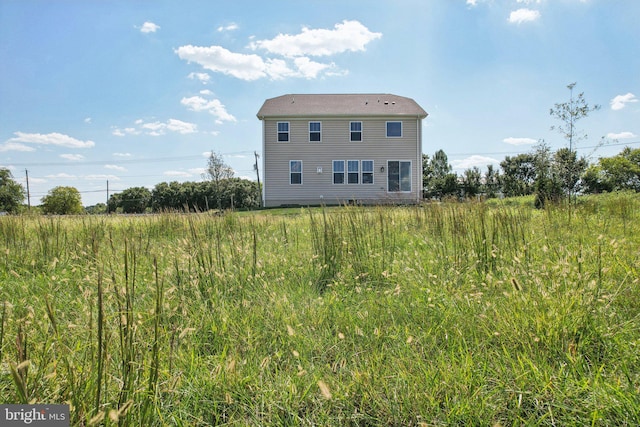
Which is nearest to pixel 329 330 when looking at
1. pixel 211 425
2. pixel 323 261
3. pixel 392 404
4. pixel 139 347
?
pixel 392 404

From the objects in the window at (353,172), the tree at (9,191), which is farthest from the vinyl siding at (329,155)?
the tree at (9,191)

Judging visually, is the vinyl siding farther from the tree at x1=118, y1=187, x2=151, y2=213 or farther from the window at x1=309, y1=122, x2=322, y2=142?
the tree at x1=118, y1=187, x2=151, y2=213

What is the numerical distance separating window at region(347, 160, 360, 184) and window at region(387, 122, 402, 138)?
8.21ft

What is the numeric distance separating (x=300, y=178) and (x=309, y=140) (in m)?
2.25

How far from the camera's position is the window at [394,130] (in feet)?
63.8

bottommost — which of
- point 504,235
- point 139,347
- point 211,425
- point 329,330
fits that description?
point 211,425

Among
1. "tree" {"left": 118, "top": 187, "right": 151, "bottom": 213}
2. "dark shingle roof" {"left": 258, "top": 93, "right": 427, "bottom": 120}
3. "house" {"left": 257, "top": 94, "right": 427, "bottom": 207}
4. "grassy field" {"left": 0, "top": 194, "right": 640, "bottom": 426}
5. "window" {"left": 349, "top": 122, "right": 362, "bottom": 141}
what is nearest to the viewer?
"grassy field" {"left": 0, "top": 194, "right": 640, "bottom": 426}

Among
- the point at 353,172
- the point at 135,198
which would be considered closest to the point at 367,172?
the point at 353,172

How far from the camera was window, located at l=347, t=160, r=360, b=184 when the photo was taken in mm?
19453

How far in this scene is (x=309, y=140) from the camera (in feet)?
63.5

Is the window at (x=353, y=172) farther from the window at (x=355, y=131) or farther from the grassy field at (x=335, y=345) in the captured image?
the grassy field at (x=335, y=345)

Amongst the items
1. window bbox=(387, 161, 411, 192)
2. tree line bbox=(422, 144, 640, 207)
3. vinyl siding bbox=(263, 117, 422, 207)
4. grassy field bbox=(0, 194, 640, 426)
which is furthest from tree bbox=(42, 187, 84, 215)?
grassy field bbox=(0, 194, 640, 426)

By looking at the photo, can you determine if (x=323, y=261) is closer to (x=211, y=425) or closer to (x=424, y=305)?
(x=424, y=305)

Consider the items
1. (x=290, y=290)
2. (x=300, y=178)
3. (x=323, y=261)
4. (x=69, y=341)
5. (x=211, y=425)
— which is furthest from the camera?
(x=300, y=178)
